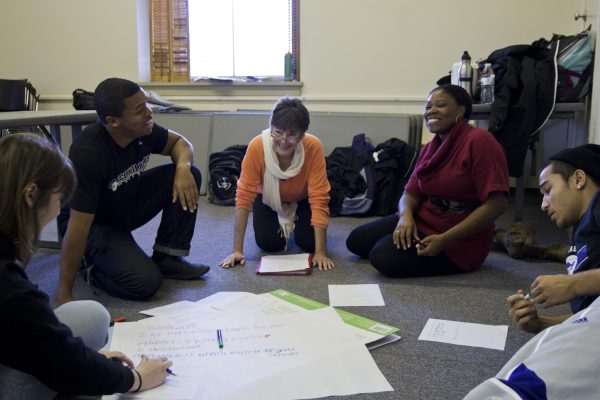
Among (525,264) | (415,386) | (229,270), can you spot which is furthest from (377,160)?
(415,386)

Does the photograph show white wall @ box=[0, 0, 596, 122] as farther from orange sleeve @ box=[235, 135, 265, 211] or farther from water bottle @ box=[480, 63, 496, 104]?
orange sleeve @ box=[235, 135, 265, 211]

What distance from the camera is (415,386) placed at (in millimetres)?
1444

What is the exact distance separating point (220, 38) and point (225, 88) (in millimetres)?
458

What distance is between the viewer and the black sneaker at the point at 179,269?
233 cm

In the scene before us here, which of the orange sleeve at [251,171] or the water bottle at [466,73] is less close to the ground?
the water bottle at [466,73]

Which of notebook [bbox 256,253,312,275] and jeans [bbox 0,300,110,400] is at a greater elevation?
jeans [bbox 0,300,110,400]

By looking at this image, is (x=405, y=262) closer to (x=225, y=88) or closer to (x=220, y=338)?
(x=220, y=338)

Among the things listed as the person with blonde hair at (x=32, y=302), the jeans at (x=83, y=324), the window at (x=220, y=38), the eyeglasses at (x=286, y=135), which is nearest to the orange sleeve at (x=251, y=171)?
the eyeglasses at (x=286, y=135)

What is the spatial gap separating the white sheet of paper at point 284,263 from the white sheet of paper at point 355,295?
0.25 meters

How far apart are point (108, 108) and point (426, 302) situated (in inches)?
52.9

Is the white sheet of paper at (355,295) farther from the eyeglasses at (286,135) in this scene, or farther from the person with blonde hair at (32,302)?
the person with blonde hair at (32,302)

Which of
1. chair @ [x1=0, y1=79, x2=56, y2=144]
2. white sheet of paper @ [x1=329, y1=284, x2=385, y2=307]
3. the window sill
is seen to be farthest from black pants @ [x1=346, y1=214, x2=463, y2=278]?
chair @ [x1=0, y1=79, x2=56, y2=144]

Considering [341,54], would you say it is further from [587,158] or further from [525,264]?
[587,158]

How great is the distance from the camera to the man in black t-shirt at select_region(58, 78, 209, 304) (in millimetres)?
1965
